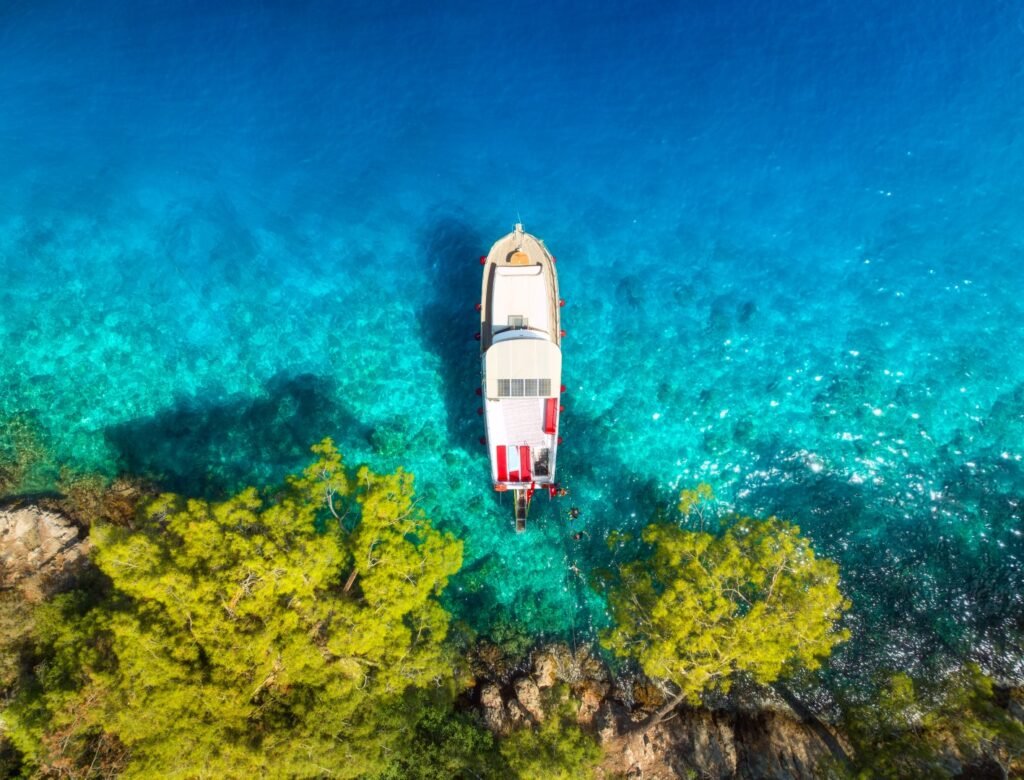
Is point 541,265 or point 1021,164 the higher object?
point 1021,164

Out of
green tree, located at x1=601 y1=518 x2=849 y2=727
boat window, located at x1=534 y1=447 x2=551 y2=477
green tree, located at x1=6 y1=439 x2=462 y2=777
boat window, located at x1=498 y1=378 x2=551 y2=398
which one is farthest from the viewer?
boat window, located at x1=534 y1=447 x2=551 y2=477

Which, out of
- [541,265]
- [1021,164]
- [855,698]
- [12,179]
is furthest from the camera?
[12,179]

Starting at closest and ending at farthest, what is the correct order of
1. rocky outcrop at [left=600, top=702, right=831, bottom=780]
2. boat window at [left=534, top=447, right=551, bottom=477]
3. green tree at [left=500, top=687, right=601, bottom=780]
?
green tree at [left=500, top=687, right=601, bottom=780] < rocky outcrop at [left=600, top=702, right=831, bottom=780] < boat window at [left=534, top=447, right=551, bottom=477]

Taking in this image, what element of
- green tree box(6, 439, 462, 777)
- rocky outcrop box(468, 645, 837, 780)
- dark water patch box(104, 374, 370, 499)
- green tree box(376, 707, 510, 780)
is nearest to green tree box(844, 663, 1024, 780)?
rocky outcrop box(468, 645, 837, 780)

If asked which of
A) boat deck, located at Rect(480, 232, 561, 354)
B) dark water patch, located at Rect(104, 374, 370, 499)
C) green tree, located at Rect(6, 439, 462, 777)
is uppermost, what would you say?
boat deck, located at Rect(480, 232, 561, 354)

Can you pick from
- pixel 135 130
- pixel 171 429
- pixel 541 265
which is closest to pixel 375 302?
pixel 541 265

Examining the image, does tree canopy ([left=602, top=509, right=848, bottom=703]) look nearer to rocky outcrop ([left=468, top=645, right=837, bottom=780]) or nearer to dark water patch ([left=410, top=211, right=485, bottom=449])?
rocky outcrop ([left=468, top=645, right=837, bottom=780])

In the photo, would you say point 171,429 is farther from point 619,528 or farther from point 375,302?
point 619,528
